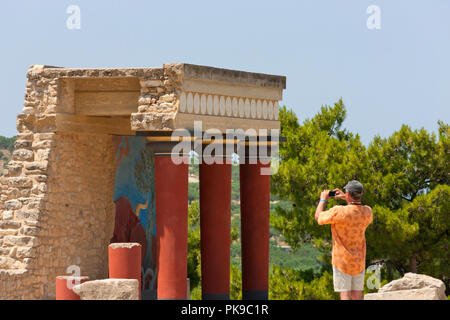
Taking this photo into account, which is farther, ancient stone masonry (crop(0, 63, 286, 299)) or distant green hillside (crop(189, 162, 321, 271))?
distant green hillside (crop(189, 162, 321, 271))

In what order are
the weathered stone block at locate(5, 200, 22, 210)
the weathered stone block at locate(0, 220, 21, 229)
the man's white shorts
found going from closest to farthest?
the man's white shorts
the weathered stone block at locate(0, 220, 21, 229)
the weathered stone block at locate(5, 200, 22, 210)

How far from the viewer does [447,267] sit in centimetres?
2481

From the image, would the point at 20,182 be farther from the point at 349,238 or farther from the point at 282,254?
the point at 282,254

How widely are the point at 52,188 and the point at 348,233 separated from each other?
6566 mm

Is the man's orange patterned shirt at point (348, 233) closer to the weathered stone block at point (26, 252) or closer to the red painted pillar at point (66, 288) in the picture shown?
the red painted pillar at point (66, 288)

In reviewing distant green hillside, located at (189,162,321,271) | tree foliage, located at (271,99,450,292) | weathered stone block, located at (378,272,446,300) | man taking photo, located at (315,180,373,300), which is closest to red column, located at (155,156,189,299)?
weathered stone block, located at (378,272,446,300)

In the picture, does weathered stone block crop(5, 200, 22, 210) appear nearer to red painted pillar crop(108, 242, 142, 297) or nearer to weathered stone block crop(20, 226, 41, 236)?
weathered stone block crop(20, 226, 41, 236)

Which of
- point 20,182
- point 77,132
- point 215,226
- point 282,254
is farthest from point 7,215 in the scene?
point 282,254

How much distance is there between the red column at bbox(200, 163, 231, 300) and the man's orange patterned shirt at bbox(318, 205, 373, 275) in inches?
247

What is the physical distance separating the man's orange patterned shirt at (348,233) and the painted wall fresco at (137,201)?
7.12m

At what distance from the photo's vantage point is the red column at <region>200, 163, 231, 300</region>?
16.7 meters

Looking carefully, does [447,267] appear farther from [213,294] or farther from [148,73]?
[148,73]
